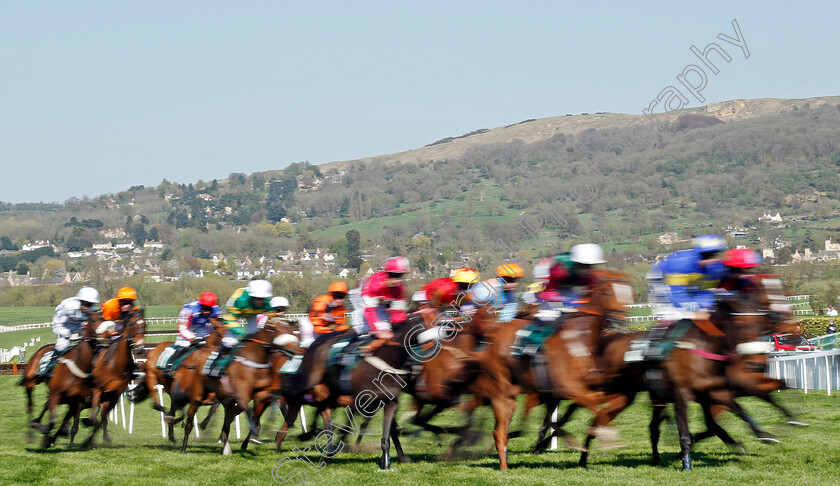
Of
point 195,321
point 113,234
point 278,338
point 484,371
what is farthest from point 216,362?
point 113,234

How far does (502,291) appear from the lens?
8992 mm

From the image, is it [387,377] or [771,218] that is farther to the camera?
[771,218]

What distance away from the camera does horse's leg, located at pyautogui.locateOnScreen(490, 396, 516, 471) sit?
7.75 metres

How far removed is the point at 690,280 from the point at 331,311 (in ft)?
16.8

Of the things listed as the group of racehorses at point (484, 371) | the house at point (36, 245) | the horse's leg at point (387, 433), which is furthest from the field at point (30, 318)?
the house at point (36, 245)

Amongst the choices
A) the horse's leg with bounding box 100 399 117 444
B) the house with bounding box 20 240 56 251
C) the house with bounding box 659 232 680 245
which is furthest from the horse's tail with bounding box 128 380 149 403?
the house with bounding box 20 240 56 251

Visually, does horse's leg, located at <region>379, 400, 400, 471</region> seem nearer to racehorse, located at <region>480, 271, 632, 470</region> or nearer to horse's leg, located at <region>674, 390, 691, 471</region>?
racehorse, located at <region>480, 271, 632, 470</region>

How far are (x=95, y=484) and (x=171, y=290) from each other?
58871 millimetres

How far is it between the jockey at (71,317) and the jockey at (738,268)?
759cm

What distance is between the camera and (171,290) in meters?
64.5

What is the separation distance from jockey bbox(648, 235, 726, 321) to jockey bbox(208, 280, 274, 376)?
14.2 ft

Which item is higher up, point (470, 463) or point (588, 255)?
point (588, 255)

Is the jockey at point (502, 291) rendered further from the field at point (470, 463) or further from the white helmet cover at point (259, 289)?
the white helmet cover at point (259, 289)

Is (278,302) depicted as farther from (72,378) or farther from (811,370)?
(811,370)
